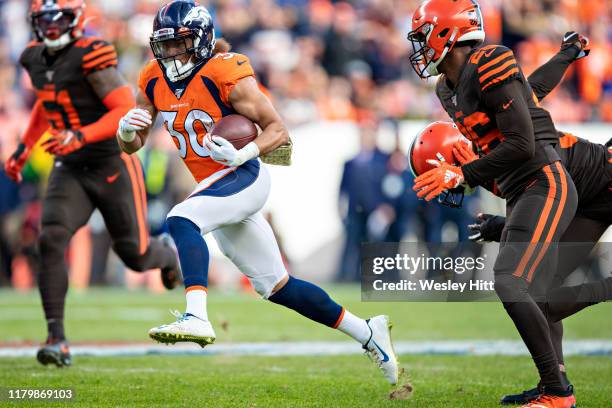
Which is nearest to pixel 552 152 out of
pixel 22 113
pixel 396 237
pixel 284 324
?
pixel 284 324

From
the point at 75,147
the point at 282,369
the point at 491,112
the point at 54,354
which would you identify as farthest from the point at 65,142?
the point at 491,112

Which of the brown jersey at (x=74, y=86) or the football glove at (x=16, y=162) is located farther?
the football glove at (x=16, y=162)

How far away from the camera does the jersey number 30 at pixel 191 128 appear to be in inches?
188

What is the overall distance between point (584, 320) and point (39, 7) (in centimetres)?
516

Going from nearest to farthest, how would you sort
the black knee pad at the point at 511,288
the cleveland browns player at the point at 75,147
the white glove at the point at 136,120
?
the black knee pad at the point at 511,288 < the white glove at the point at 136,120 < the cleveland browns player at the point at 75,147

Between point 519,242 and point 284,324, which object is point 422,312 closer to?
point 284,324

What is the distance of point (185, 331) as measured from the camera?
426 cm

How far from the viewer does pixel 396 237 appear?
41.9 feet

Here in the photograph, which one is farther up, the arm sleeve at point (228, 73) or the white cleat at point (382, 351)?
the arm sleeve at point (228, 73)

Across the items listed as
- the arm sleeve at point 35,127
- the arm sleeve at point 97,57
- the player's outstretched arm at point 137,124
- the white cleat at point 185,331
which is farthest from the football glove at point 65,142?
the white cleat at point 185,331

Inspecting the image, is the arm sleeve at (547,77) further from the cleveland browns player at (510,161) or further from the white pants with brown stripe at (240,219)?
the white pants with brown stripe at (240,219)

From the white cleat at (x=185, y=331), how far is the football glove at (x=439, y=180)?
3.56ft

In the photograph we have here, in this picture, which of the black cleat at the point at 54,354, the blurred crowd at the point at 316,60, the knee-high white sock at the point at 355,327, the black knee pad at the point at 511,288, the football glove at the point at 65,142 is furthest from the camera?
the blurred crowd at the point at 316,60

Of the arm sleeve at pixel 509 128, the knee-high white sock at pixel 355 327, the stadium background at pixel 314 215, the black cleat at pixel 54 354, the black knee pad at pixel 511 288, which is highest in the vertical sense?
the arm sleeve at pixel 509 128
